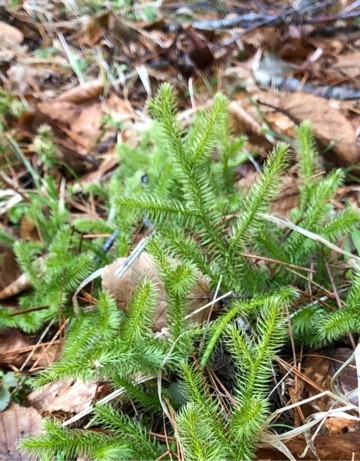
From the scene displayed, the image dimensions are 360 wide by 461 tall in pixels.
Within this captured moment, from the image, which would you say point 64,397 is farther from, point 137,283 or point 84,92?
point 84,92

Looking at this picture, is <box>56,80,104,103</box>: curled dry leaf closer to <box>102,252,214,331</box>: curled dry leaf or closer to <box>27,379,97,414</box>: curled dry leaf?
<box>102,252,214,331</box>: curled dry leaf

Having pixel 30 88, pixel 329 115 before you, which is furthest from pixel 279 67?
pixel 30 88

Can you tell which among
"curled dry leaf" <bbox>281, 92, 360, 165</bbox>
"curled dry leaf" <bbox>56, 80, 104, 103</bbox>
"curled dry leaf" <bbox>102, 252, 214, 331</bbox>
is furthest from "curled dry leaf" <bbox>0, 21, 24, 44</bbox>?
"curled dry leaf" <bbox>102, 252, 214, 331</bbox>

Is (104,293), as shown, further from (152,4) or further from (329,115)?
(152,4)

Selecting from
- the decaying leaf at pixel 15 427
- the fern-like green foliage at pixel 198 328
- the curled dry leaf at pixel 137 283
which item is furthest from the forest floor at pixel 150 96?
the curled dry leaf at pixel 137 283

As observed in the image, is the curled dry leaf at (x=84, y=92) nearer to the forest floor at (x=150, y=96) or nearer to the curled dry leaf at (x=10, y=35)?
the forest floor at (x=150, y=96)

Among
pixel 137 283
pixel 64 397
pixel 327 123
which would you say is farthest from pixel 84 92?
pixel 64 397

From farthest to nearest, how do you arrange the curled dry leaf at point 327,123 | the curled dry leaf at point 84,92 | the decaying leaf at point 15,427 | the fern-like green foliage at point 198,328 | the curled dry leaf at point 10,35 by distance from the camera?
the curled dry leaf at point 10,35, the curled dry leaf at point 84,92, the curled dry leaf at point 327,123, the decaying leaf at point 15,427, the fern-like green foliage at point 198,328
